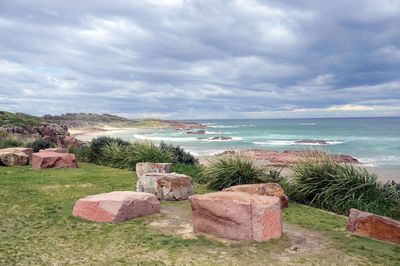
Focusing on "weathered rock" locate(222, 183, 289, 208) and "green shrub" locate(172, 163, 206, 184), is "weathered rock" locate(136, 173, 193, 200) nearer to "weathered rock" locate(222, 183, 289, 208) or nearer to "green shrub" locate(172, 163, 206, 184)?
"weathered rock" locate(222, 183, 289, 208)

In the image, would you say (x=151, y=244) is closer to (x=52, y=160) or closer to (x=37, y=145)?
(x=52, y=160)

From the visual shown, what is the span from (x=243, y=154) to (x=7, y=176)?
22.8 feet

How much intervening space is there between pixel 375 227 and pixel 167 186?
4510 millimetres

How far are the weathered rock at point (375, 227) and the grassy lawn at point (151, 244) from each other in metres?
0.24

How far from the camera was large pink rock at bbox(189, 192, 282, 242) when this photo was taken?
→ 6.02 metres

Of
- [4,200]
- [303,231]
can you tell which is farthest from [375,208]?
[4,200]

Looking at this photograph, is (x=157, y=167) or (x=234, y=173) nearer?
(x=234, y=173)

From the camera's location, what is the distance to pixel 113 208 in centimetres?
710

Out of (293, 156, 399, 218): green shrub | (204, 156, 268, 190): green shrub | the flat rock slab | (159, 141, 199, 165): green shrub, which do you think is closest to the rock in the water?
(159, 141, 199, 165): green shrub

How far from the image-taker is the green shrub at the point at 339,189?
917cm

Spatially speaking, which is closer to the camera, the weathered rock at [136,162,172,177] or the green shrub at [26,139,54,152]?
the weathered rock at [136,162,172,177]

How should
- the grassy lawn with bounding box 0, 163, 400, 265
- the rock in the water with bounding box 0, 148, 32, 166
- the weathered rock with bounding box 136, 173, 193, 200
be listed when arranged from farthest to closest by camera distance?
1. the rock in the water with bounding box 0, 148, 32, 166
2. the weathered rock with bounding box 136, 173, 193, 200
3. the grassy lawn with bounding box 0, 163, 400, 265

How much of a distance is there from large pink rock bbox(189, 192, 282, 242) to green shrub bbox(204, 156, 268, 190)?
4.40 m

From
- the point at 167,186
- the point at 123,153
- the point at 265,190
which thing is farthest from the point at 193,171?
the point at 265,190
